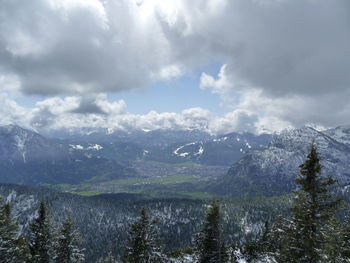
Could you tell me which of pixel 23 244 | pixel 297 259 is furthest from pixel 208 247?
pixel 23 244

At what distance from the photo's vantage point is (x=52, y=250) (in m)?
37.9

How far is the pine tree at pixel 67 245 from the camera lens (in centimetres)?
3938

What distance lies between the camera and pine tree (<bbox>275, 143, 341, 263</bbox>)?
19.5 m

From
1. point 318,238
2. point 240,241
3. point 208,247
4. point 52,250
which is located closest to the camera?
point 318,238

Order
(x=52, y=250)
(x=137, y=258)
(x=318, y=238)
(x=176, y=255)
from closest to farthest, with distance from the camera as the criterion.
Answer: (x=318, y=238)
(x=137, y=258)
(x=52, y=250)
(x=176, y=255)

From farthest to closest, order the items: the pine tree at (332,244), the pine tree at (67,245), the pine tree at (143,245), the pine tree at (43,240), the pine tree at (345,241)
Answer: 1. the pine tree at (67,245)
2. the pine tree at (43,240)
3. the pine tree at (143,245)
4. the pine tree at (345,241)
5. the pine tree at (332,244)

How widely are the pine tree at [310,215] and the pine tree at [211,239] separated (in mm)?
15070

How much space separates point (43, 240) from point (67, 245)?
3.98 m

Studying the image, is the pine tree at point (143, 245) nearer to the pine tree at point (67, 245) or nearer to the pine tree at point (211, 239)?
the pine tree at point (211, 239)

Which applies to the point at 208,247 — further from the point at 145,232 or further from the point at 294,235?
the point at 294,235

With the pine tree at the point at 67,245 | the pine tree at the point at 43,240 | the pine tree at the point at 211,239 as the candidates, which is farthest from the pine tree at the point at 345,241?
the pine tree at the point at 43,240

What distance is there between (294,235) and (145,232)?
18.8 meters

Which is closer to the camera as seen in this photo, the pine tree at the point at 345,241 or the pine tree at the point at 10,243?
the pine tree at the point at 345,241

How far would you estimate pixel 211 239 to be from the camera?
117 ft
